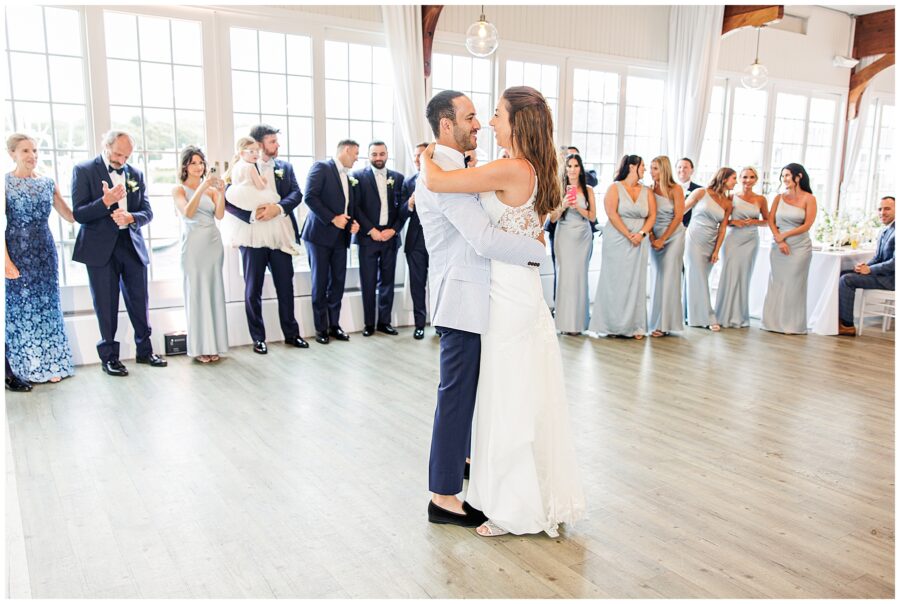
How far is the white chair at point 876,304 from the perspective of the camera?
686cm

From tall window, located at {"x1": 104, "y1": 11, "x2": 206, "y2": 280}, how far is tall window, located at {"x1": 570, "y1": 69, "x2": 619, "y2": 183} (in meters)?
4.07

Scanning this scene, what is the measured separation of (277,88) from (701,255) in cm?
414

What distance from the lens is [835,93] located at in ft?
34.2

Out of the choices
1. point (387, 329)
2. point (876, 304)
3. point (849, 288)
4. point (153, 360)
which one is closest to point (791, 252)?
point (849, 288)

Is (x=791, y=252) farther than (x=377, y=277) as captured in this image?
Yes

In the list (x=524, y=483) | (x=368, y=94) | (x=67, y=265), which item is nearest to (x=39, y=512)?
(x=524, y=483)

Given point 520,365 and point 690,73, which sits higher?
point 690,73

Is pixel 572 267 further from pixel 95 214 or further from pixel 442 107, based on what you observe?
pixel 442 107

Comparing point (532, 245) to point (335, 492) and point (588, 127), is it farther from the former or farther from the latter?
point (588, 127)

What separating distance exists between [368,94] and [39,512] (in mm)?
4686

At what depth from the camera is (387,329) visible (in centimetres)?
657

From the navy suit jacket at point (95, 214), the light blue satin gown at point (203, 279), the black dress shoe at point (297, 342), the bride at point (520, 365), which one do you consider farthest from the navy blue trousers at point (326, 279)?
the bride at point (520, 365)

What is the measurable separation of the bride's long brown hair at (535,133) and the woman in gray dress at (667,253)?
4.26 m

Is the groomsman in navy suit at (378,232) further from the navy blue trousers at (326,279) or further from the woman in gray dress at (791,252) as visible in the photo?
A: the woman in gray dress at (791,252)
